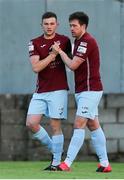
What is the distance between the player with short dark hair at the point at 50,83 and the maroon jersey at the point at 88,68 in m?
0.29


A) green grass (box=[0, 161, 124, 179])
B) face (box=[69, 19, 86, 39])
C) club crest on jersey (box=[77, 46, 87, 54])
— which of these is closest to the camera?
green grass (box=[0, 161, 124, 179])

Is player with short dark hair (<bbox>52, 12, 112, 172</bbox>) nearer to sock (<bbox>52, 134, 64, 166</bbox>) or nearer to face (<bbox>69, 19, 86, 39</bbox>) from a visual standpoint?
face (<bbox>69, 19, 86, 39</bbox>)

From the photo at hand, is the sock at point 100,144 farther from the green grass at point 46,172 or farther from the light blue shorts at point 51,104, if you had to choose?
the light blue shorts at point 51,104

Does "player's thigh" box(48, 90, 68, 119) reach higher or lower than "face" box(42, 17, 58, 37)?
lower

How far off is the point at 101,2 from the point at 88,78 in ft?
9.01

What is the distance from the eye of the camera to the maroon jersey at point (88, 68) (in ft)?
31.2

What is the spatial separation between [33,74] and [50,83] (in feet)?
7.70

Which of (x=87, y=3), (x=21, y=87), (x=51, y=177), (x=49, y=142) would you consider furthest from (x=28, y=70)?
(x=51, y=177)

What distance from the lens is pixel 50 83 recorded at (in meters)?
9.79

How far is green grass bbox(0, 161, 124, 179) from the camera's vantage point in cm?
912

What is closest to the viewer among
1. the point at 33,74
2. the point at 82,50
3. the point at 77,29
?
the point at 82,50

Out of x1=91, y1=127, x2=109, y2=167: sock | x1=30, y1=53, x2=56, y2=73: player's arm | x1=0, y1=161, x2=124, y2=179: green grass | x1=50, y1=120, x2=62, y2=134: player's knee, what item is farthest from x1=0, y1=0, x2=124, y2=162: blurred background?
x1=30, y1=53, x2=56, y2=73: player's arm

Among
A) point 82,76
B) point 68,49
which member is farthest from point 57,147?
point 68,49

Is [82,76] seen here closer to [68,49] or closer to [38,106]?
[68,49]
